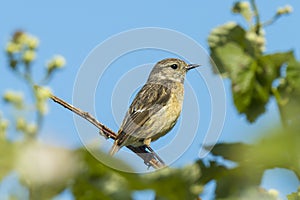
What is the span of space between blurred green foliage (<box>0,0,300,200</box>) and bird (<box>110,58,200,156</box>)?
3.58 m

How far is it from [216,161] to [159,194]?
0.50 metres

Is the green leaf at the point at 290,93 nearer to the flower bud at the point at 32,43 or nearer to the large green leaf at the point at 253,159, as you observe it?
the large green leaf at the point at 253,159

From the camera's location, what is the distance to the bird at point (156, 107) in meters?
6.50

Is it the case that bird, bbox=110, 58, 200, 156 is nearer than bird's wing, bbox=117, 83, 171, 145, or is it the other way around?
bird, bbox=110, 58, 200, 156

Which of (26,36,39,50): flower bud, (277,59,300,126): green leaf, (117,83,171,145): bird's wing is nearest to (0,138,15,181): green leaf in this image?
(277,59,300,126): green leaf

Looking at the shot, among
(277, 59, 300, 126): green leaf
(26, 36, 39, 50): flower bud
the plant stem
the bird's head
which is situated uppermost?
the plant stem

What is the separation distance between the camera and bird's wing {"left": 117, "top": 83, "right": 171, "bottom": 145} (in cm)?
691

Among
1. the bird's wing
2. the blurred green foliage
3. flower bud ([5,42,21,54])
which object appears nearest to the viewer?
the blurred green foliage

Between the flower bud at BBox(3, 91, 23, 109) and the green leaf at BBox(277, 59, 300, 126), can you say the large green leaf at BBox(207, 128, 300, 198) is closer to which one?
the green leaf at BBox(277, 59, 300, 126)

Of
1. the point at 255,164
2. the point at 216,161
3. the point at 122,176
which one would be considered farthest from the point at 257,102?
the point at 122,176

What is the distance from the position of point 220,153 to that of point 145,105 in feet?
18.1

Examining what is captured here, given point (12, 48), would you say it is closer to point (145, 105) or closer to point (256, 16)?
point (256, 16)

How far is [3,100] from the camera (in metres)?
2.38

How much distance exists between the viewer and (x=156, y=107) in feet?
25.9
